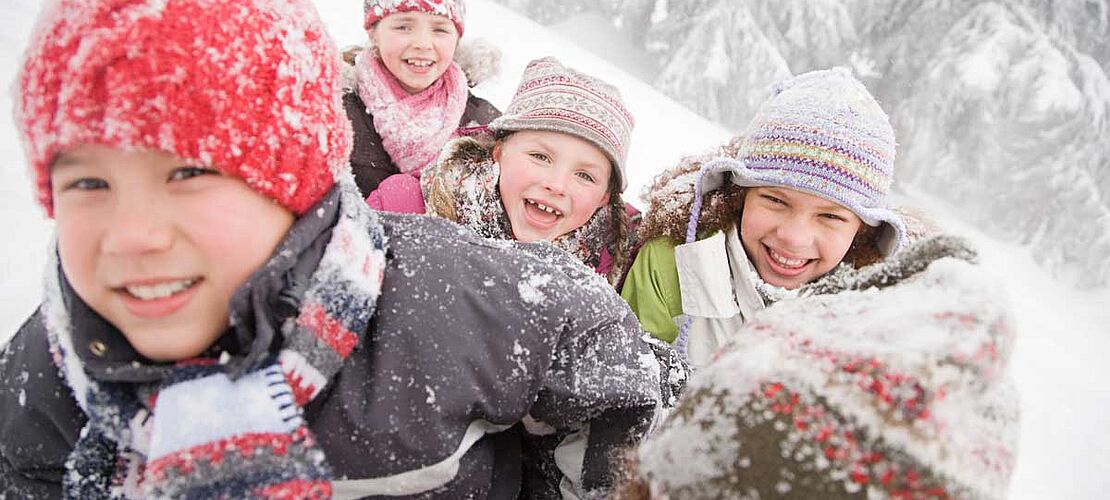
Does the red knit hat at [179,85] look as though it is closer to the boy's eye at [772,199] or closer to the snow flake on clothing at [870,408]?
the snow flake on clothing at [870,408]

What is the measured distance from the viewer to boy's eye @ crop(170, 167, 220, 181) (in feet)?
2.69

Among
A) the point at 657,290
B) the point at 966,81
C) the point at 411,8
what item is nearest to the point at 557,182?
the point at 657,290

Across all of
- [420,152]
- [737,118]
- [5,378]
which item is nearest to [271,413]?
[5,378]

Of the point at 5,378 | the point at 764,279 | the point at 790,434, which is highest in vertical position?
the point at 764,279

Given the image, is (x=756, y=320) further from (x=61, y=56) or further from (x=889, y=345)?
(x=61, y=56)

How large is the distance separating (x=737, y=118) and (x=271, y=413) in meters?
10.7

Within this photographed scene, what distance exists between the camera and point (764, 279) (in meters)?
1.89

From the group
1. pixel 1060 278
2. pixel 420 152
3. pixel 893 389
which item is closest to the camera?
pixel 893 389

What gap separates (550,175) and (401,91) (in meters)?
1.18

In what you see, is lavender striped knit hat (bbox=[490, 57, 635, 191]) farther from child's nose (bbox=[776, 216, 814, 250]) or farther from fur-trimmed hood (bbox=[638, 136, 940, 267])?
child's nose (bbox=[776, 216, 814, 250])

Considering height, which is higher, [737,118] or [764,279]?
[737,118]

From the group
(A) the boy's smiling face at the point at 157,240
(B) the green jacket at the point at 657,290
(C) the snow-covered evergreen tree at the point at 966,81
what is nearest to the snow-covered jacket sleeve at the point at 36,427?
(A) the boy's smiling face at the point at 157,240

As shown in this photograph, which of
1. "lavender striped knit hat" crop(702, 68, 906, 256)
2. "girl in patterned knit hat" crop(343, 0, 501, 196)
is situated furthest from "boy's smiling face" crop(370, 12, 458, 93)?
"lavender striped knit hat" crop(702, 68, 906, 256)

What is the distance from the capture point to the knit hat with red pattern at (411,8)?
2.65 metres
